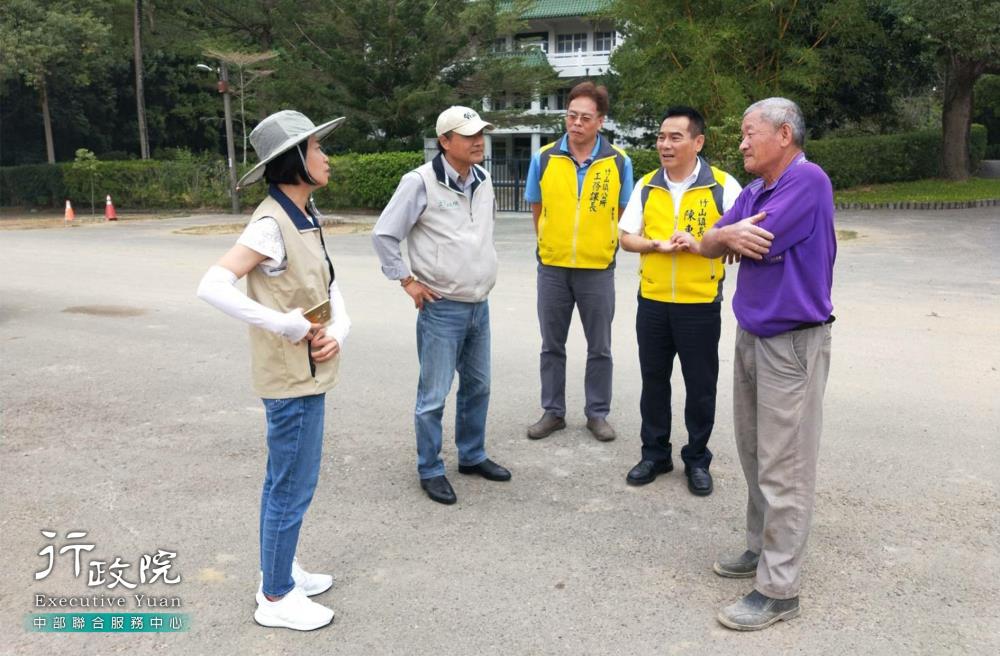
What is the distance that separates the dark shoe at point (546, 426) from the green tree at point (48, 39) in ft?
100

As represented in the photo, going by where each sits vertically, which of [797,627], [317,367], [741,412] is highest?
[317,367]

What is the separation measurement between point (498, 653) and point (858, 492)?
7.42 feet

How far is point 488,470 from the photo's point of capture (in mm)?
4613

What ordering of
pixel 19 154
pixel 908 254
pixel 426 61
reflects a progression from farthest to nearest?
pixel 19 154 < pixel 426 61 < pixel 908 254

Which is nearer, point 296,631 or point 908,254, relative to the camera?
point 296,631

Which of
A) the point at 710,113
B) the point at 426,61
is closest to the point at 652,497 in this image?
the point at 710,113

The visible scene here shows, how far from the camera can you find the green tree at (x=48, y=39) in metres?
29.6

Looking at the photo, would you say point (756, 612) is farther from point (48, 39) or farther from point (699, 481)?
point (48, 39)

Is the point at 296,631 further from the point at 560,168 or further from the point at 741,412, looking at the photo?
the point at 560,168

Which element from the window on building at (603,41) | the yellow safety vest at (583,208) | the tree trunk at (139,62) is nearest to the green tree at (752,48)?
the yellow safety vest at (583,208)

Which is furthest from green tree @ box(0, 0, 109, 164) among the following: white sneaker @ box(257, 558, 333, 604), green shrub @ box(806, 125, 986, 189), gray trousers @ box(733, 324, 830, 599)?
gray trousers @ box(733, 324, 830, 599)

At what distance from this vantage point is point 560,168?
4.93m

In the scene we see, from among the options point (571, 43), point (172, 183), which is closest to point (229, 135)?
point (172, 183)

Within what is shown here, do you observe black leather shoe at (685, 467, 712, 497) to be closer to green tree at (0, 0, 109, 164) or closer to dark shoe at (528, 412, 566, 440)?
dark shoe at (528, 412, 566, 440)
